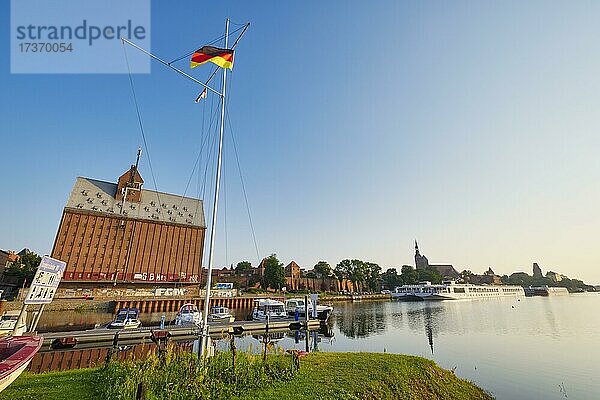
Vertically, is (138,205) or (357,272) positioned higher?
(138,205)

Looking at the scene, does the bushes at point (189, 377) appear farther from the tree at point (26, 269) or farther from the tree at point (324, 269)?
the tree at point (324, 269)

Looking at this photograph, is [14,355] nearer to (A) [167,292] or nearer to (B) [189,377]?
(B) [189,377]

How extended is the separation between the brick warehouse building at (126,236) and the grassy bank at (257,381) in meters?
62.8

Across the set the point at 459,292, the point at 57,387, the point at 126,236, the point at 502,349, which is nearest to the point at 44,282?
the point at 57,387

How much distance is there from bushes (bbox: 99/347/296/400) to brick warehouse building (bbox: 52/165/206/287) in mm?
64775

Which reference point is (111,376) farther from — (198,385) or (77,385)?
(198,385)

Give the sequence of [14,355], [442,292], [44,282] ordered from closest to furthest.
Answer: [14,355] < [44,282] < [442,292]

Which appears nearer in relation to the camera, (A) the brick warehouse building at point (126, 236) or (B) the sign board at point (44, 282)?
(B) the sign board at point (44, 282)

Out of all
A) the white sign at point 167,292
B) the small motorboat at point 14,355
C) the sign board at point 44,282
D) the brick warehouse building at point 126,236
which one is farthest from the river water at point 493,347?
the brick warehouse building at point 126,236

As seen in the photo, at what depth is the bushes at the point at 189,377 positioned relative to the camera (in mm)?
9539

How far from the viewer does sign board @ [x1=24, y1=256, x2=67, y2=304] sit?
41.6 ft

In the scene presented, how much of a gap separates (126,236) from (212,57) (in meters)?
69.7

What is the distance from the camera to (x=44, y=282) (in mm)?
13453

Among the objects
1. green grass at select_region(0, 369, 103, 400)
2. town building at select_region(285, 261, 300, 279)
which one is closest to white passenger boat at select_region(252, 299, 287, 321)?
green grass at select_region(0, 369, 103, 400)
